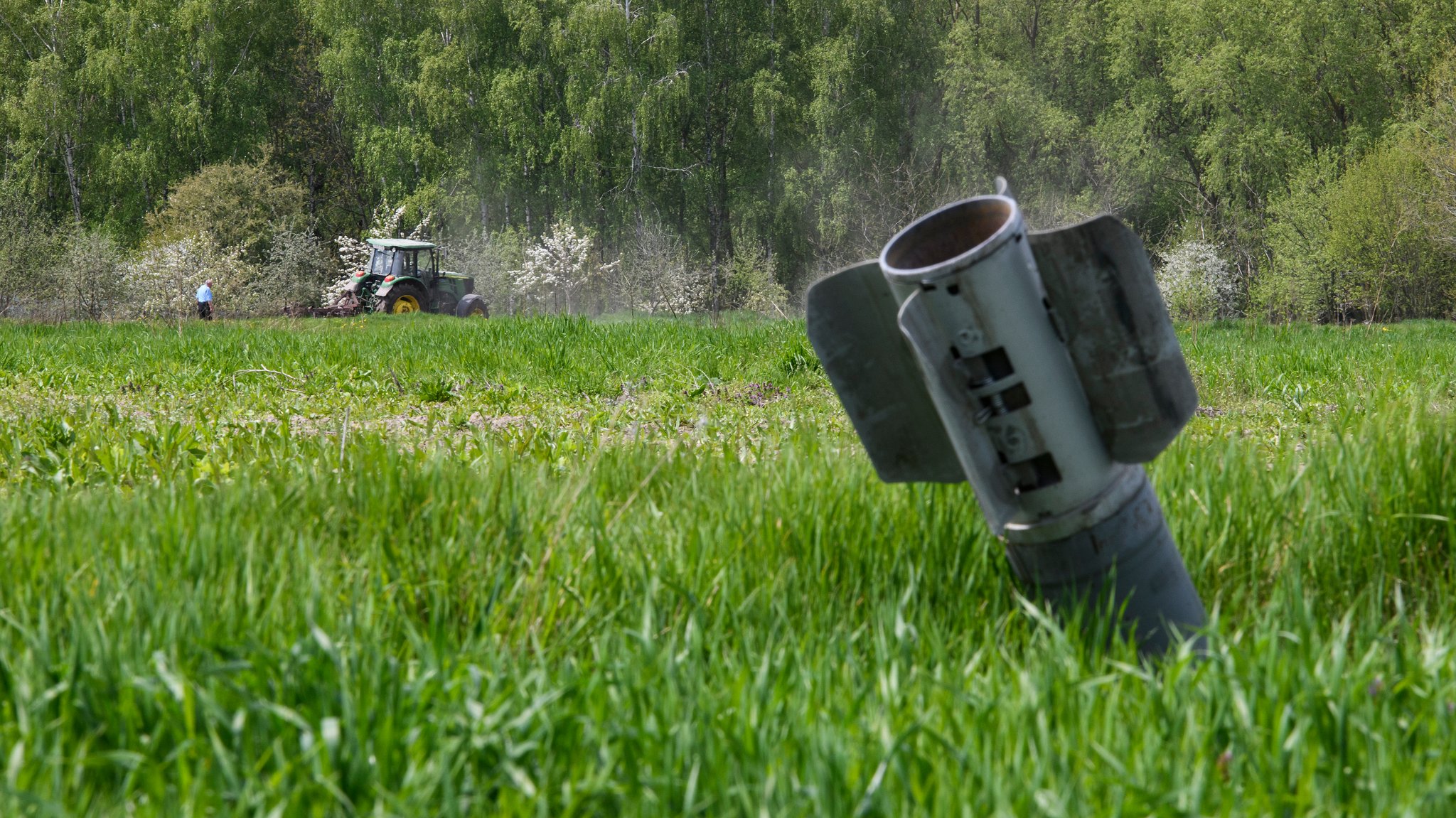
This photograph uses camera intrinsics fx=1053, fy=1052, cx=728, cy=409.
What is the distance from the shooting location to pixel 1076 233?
1.66 m

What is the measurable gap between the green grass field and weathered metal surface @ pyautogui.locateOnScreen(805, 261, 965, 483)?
230 millimetres

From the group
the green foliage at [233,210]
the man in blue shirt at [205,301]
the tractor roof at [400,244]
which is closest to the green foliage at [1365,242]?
the tractor roof at [400,244]

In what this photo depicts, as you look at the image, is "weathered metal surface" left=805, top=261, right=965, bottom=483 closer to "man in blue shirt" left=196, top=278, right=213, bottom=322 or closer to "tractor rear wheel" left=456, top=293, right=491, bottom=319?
"tractor rear wheel" left=456, top=293, right=491, bottom=319

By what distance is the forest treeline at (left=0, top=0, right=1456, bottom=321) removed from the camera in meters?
39.5

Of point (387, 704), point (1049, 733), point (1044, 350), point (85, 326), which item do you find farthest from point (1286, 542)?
point (85, 326)

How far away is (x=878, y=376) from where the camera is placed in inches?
73.2

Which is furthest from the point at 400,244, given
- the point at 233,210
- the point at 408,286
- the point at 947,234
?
the point at 947,234

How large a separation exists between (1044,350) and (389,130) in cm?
4402

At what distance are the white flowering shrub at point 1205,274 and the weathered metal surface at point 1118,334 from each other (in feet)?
120

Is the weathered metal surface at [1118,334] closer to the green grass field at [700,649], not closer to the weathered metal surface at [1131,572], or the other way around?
the weathered metal surface at [1131,572]

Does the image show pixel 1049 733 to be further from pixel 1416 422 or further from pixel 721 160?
pixel 721 160

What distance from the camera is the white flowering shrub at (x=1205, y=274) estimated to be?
36.5 meters

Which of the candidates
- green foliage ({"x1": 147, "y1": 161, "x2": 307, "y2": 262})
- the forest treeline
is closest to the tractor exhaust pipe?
the forest treeline

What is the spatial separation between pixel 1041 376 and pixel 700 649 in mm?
679
